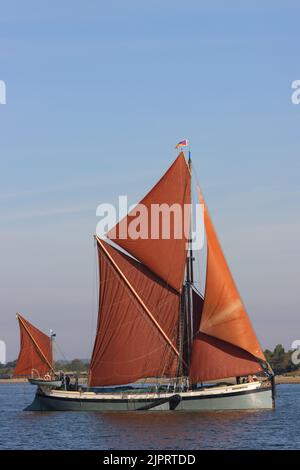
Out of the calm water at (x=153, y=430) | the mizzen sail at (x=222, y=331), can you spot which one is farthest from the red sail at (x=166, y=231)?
the calm water at (x=153, y=430)

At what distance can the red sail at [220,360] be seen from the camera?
276 ft

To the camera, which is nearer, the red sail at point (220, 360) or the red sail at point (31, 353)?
the red sail at point (220, 360)

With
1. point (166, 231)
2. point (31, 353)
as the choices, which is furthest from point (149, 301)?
point (31, 353)

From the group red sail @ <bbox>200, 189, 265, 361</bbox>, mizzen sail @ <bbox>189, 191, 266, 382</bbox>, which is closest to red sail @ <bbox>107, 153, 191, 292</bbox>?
mizzen sail @ <bbox>189, 191, 266, 382</bbox>

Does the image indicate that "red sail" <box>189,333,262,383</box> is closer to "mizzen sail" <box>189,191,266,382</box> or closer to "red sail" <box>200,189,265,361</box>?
"mizzen sail" <box>189,191,266,382</box>

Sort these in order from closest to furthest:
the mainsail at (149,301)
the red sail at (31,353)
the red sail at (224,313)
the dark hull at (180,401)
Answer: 1. the red sail at (224,313)
2. the dark hull at (180,401)
3. the mainsail at (149,301)
4. the red sail at (31,353)

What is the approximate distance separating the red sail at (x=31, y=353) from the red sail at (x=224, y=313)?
149 ft

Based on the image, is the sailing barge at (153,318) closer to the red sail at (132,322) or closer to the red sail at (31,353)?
the red sail at (132,322)

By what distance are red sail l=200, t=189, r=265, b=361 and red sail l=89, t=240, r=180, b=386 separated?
5.45 metres

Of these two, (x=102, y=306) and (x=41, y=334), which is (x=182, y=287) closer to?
(x=102, y=306)

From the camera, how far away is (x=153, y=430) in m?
72.7

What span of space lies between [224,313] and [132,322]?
9112 mm
